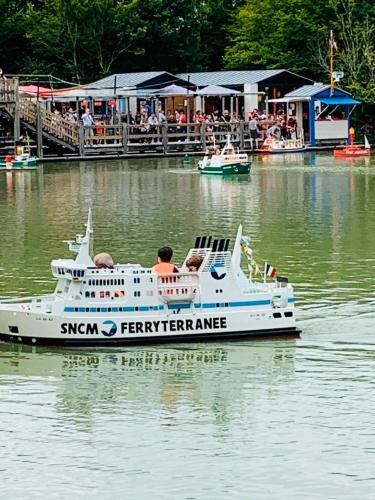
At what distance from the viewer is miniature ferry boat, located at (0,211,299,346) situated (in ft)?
74.0

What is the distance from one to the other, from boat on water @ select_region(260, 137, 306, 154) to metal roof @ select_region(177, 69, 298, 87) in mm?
5703

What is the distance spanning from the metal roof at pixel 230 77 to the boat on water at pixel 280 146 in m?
5.70

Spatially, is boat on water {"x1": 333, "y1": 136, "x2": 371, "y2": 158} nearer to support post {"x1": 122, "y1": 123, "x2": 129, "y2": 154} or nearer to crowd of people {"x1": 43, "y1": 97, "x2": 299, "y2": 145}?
crowd of people {"x1": 43, "y1": 97, "x2": 299, "y2": 145}

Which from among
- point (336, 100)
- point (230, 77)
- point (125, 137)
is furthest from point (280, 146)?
point (230, 77)

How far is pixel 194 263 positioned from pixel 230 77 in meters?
60.5

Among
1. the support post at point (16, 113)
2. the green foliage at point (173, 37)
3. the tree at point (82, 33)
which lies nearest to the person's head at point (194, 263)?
the support post at point (16, 113)

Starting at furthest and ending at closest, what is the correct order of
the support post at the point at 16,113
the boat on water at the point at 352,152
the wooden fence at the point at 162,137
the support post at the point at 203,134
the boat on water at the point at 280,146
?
the boat on water at the point at 280,146 → the support post at the point at 203,134 → the wooden fence at the point at 162,137 → the boat on water at the point at 352,152 → the support post at the point at 16,113

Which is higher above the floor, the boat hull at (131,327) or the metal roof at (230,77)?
the metal roof at (230,77)

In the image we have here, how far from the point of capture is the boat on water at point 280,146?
75.2 meters

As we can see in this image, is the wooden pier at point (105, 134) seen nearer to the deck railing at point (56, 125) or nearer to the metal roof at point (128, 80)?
the deck railing at point (56, 125)

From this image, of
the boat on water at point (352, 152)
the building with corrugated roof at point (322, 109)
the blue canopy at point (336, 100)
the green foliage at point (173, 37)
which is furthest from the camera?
the green foliage at point (173, 37)

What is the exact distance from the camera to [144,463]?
56.3ft

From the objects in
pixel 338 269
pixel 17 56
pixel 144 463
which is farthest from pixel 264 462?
pixel 17 56

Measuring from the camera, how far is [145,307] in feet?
74.3
